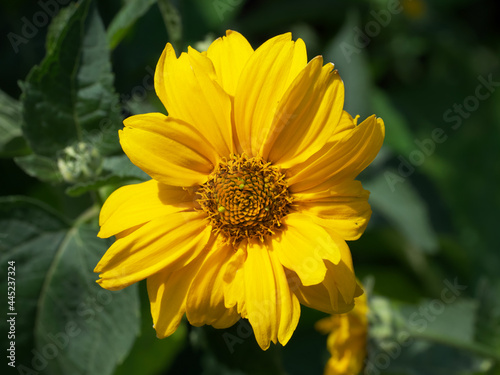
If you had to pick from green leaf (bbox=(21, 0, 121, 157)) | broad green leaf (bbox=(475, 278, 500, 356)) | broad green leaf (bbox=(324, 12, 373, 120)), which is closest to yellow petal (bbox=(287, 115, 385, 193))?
green leaf (bbox=(21, 0, 121, 157))

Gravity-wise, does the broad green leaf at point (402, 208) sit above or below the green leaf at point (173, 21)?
below

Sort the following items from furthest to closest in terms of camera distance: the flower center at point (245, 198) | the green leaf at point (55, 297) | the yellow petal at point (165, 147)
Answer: the green leaf at point (55, 297) < the flower center at point (245, 198) < the yellow petal at point (165, 147)

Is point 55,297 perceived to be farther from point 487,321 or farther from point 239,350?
point 487,321

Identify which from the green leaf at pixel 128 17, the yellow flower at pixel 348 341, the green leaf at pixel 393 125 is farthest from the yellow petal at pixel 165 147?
the green leaf at pixel 393 125

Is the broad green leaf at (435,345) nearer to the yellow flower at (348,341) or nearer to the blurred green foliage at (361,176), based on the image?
the blurred green foliage at (361,176)

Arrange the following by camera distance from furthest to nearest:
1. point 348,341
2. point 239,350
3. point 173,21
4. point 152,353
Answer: point 152,353, point 348,341, point 239,350, point 173,21

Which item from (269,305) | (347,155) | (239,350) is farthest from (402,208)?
(269,305)

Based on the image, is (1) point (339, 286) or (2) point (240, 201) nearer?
(1) point (339, 286)
